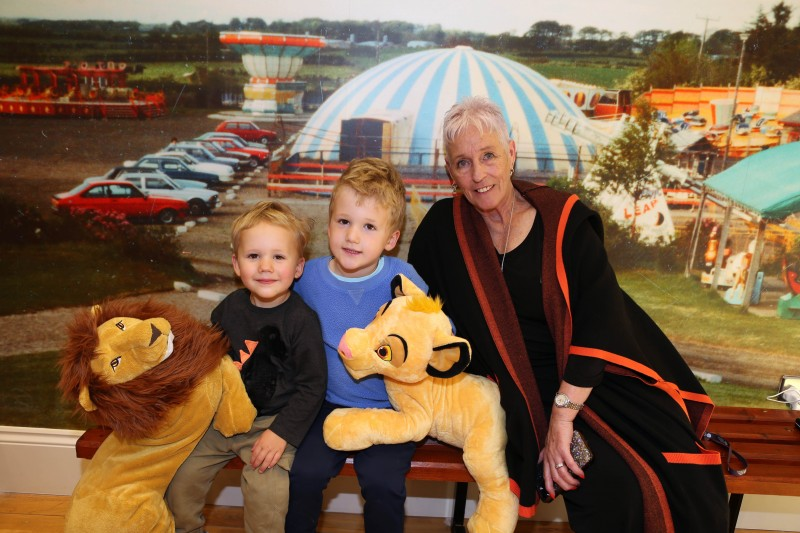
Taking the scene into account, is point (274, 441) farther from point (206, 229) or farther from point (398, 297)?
point (206, 229)

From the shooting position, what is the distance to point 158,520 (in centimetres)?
166

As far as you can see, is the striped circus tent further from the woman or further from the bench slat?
the bench slat

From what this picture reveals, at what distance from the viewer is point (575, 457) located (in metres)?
1.67

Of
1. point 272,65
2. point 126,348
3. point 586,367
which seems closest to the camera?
point 126,348

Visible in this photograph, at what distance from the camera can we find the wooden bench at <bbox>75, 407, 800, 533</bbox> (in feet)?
5.81

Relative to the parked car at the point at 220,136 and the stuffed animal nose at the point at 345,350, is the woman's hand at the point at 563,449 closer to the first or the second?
the stuffed animal nose at the point at 345,350

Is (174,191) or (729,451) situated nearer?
(729,451)

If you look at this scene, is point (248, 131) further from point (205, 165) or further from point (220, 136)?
point (205, 165)

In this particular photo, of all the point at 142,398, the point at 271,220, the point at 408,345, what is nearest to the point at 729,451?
the point at 408,345

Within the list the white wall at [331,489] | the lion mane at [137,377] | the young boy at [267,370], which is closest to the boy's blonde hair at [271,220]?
the young boy at [267,370]

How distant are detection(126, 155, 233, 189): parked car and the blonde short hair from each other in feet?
2.99

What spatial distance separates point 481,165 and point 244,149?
3.11 feet

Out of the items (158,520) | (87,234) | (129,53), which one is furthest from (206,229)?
(158,520)

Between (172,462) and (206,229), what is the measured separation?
887 mm
